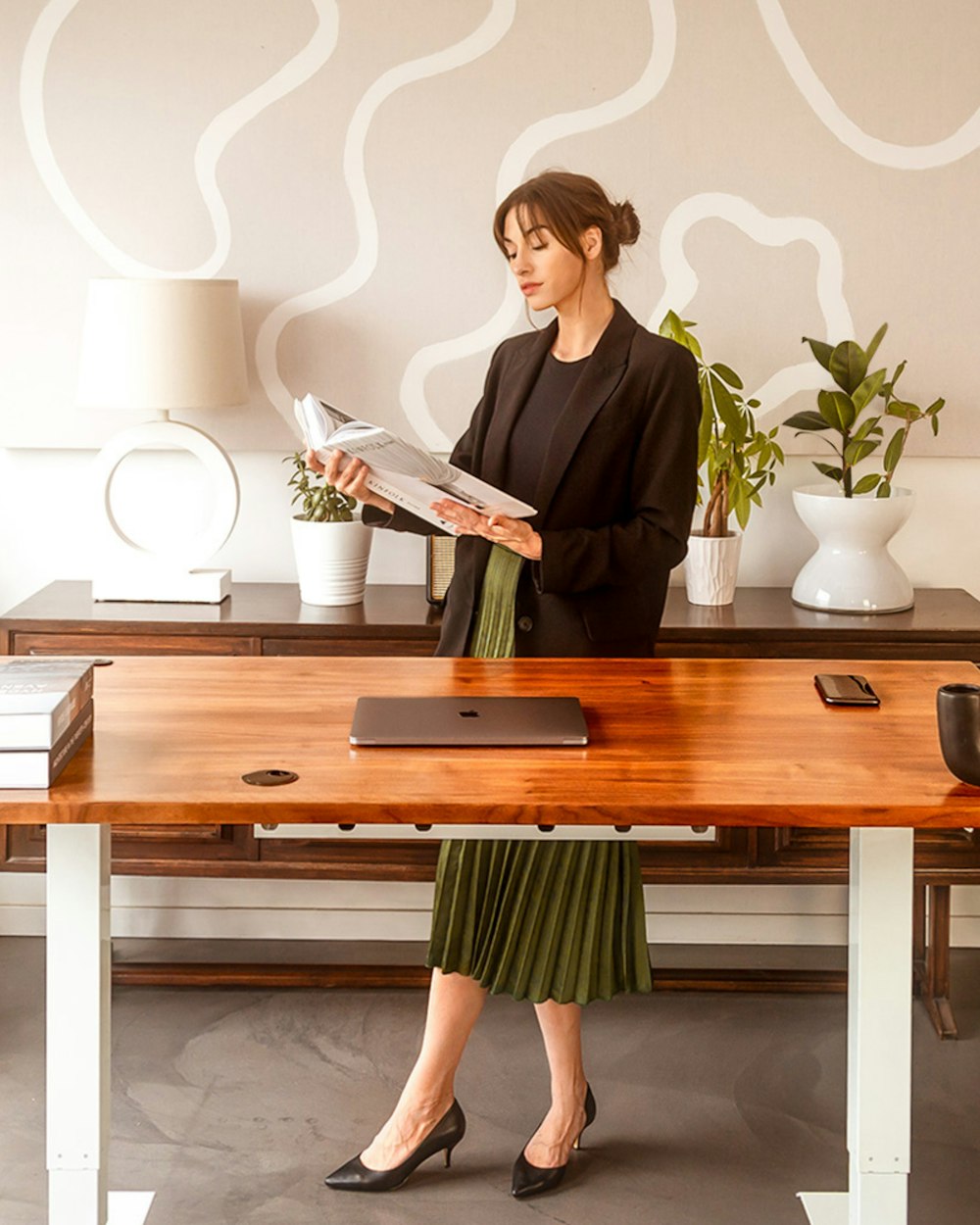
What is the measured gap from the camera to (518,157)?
11.1ft

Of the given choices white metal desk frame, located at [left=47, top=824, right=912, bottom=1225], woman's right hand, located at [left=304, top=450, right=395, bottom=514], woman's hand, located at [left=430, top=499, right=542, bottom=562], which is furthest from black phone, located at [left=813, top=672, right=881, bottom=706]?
woman's right hand, located at [left=304, top=450, right=395, bottom=514]

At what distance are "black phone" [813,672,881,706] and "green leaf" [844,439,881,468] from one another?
1172 millimetres

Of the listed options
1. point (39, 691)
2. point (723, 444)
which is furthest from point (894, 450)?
point (39, 691)

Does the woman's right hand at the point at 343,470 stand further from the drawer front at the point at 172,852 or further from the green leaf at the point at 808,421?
the green leaf at the point at 808,421

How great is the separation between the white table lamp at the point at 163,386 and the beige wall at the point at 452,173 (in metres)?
0.23

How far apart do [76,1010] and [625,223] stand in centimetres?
150

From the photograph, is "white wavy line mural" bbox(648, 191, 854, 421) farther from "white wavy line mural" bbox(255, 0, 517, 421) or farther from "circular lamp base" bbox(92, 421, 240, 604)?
"circular lamp base" bbox(92, 421, 240, 604)

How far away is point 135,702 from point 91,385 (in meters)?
1.33

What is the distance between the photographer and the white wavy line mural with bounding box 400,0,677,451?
332 cm

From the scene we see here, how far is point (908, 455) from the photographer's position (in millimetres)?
3488

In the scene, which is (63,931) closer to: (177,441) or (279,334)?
(177,441)

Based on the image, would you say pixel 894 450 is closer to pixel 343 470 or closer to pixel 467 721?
pixel 343 470

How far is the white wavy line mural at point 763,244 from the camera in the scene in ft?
11.1

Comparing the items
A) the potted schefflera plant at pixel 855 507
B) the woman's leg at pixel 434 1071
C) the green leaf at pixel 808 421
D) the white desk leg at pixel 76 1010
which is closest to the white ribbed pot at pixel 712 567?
the potted schefflera plant at pixel 855 507
